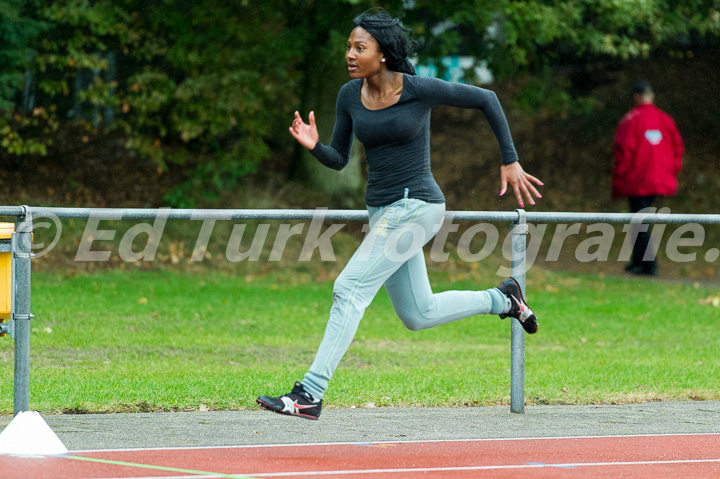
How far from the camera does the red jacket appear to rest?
17.8 m

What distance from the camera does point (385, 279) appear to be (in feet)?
20.3

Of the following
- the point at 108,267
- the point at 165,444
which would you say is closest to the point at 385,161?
the point at 165,444

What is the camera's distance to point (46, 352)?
34.9 ft

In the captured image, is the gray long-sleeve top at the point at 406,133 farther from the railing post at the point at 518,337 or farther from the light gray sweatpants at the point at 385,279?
the railing post at the point at 518,337

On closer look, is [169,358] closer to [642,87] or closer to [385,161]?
[385,161]

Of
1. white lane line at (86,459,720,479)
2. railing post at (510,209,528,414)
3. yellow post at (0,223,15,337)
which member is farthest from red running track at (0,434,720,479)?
yellow post at (0,223,15,337)

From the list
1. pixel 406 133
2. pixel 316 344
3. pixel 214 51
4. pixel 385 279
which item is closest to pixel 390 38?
pixel 406 133

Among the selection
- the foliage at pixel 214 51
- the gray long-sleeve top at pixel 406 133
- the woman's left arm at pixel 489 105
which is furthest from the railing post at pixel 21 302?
the foliage at pixel 214 51

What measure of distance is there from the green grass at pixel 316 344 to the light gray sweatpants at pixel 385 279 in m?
1.62

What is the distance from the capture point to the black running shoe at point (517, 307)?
273 inches

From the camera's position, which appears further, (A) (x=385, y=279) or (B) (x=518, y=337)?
(B) (x=518, y=337)

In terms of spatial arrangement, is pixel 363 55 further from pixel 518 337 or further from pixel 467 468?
pixel 518 337

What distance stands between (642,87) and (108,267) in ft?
28.1

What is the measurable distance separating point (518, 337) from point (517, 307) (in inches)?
22.6
